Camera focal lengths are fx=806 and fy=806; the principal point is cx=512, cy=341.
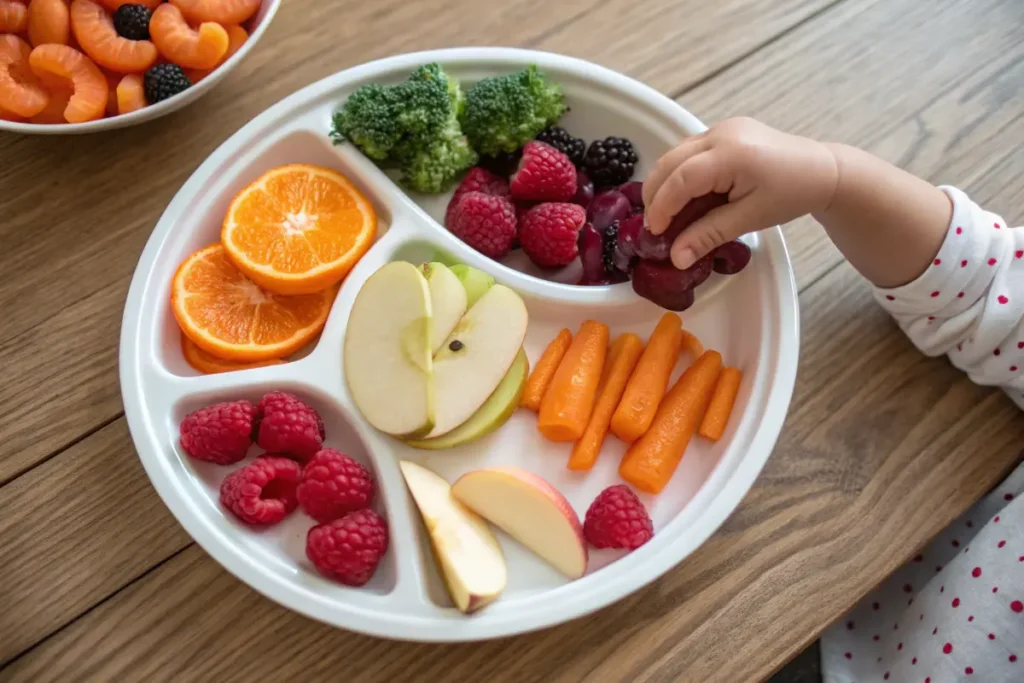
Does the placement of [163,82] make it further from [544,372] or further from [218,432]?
[544,372]

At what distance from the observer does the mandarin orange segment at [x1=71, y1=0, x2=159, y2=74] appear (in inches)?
45.3

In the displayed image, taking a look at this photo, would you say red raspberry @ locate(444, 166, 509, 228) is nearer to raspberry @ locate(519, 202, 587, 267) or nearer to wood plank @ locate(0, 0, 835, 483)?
raspberry @ locate(519, 202, 587, 267)

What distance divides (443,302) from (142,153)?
58cm

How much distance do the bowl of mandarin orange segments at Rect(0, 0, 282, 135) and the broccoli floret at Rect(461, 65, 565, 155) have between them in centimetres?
33

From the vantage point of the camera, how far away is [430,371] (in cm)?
105

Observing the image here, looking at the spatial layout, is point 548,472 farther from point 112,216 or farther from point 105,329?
point 112,216

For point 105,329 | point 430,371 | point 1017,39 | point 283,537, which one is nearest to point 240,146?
point 105,329

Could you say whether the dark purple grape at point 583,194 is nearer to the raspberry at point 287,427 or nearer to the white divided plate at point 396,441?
the white divided plate at point 396,441

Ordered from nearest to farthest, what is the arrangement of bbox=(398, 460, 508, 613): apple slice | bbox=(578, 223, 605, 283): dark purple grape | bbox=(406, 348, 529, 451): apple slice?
bbox=(398, 460, 508, 613): apple slice
bbox=(406, 348, 529, 451): apple slice
bbox=(578, 223, 605, 283): dark purple grape

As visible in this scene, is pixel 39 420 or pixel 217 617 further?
pixel 39 420

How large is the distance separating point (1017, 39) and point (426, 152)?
39.4 inches

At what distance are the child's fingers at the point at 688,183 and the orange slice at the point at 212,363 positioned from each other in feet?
1.81

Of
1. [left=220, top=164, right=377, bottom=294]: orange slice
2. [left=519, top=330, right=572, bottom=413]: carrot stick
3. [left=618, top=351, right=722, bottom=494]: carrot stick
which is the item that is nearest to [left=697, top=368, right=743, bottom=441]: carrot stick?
[left=618, top=351, right=722, bottom=494]: carrot stick

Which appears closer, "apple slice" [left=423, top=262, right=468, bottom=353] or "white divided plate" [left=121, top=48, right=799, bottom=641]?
"white divided plate" [left=121, top=48, right=799, bottom=641]
